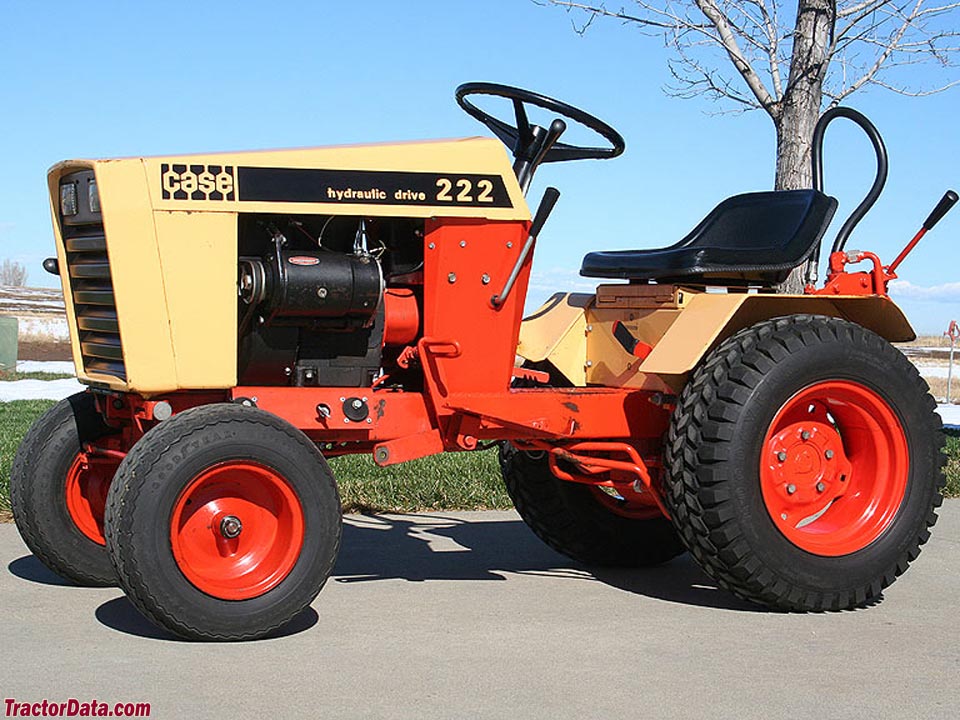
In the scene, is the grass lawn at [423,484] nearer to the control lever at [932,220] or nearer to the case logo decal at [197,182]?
the control lever at [932,220]

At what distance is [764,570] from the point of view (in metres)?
4.79

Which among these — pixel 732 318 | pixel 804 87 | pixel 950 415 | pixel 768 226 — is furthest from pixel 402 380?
pixel 950 415

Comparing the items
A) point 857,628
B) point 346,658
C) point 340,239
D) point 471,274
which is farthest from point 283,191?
point 857,628

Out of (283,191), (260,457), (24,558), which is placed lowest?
(24,558)

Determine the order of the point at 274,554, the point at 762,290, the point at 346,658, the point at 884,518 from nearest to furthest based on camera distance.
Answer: the point at 346,658 → the point at 274,554 → the point at 884,518 → the point at 762,290

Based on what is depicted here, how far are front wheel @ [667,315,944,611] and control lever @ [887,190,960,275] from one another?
20.0 inches

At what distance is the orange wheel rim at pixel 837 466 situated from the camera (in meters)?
5.07

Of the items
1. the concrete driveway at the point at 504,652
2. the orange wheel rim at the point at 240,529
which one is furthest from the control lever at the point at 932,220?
the orange wheel rim at the point at 240,529

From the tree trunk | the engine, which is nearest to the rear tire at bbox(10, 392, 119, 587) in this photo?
the engine

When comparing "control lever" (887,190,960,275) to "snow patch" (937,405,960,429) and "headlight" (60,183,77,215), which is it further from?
"snow patch" (937,405,960,429)

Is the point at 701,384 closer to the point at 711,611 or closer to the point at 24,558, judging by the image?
the point at 711,611

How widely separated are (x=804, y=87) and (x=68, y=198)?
569 centimetres

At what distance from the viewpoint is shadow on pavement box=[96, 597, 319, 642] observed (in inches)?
171

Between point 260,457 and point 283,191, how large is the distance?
0.98 meters
